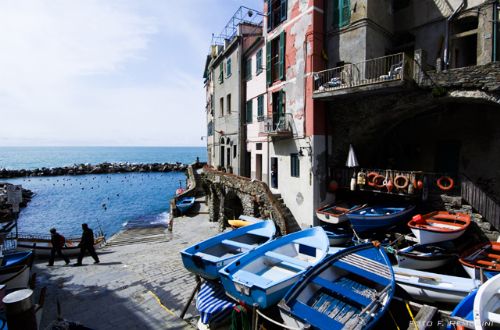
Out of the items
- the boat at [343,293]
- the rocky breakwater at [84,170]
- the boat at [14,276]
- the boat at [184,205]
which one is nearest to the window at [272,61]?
the boat at [343,293]

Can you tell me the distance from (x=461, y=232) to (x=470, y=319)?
5.20 metres

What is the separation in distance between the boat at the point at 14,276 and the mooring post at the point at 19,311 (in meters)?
7.41

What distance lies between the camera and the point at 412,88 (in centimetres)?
1246

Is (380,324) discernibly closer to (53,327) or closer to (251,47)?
(53,327)

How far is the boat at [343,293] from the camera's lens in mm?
6922

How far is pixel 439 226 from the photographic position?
11359 millimetres

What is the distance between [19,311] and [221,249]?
27.5ft

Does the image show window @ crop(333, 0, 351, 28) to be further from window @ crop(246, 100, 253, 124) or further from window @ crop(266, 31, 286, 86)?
window @ crop(246, 100, 253, 124)

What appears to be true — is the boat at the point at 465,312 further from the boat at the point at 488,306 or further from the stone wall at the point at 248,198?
the stone wall at the point at 248,198

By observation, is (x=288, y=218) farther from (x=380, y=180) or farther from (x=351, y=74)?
(x=351, y=74)

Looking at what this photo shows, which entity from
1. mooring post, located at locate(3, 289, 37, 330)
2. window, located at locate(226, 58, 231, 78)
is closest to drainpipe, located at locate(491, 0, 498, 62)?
mooring post, located at locate(3, 289, 37, 330)

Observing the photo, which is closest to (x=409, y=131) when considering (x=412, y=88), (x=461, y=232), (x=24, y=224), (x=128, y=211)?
(x=412, y=88)

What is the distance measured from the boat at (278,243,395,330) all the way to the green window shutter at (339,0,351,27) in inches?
453

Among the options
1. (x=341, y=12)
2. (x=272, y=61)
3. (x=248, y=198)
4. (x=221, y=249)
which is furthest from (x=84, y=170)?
(x=341, y=12)
